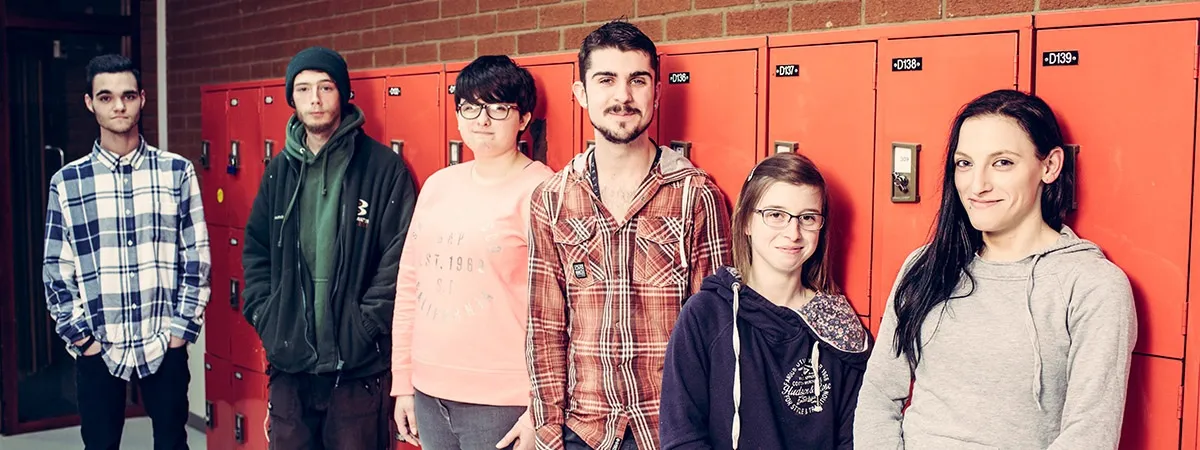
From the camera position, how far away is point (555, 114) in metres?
3.02

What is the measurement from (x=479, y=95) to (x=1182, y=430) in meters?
1.83

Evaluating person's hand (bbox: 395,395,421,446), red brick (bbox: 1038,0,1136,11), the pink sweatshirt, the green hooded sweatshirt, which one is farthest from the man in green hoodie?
red brick (bbox: 1038,0,1136,11)

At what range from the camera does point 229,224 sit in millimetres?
4289

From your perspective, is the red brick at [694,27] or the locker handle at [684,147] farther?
the red brick at [694,27]

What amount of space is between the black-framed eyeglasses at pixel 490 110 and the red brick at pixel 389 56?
177cm

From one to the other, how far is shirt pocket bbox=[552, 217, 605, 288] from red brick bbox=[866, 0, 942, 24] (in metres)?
1.00

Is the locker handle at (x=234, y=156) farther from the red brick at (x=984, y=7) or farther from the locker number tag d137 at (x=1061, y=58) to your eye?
the locker number tag d137 at (x=1061, y=58)

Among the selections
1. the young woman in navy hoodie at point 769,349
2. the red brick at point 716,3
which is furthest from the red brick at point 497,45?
the young woman in navy hoodie at point 769,349

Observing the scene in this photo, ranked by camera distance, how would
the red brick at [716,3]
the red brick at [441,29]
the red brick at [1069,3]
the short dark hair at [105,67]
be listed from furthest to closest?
the red brick at [441,29] → the short dark hair at [105,67] → the red brick at [716,3] → the red brick at [1069,3]

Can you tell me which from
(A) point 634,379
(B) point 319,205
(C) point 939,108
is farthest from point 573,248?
(B) point 319,205

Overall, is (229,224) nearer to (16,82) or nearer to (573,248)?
(16,82)

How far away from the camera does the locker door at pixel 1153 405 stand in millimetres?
1943

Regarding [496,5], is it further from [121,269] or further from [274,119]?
[121,269]

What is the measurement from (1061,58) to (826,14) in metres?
1.02
